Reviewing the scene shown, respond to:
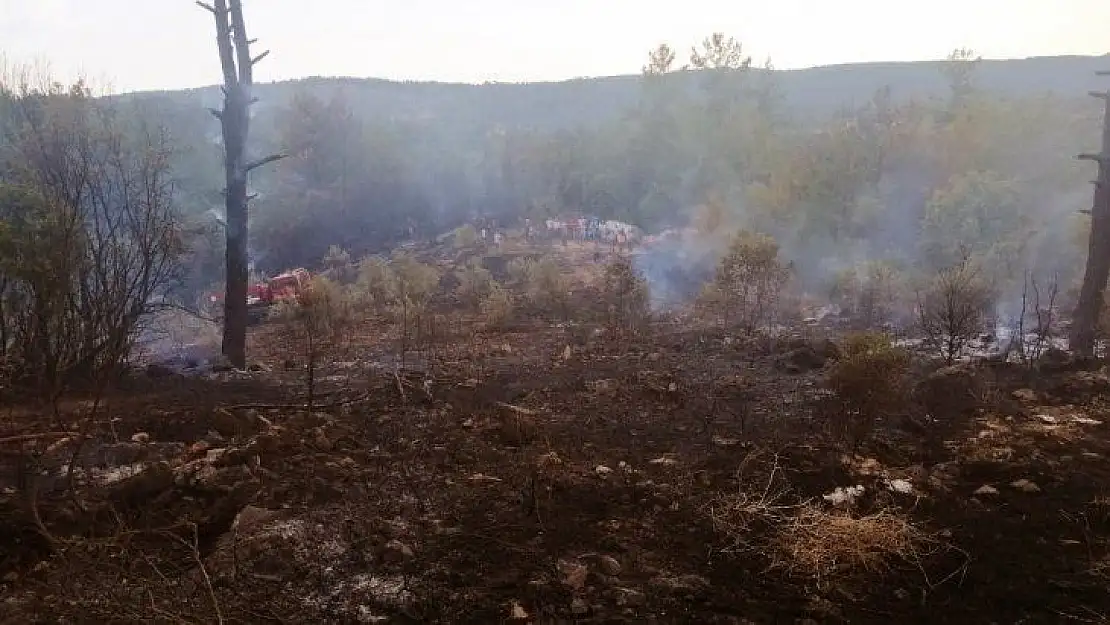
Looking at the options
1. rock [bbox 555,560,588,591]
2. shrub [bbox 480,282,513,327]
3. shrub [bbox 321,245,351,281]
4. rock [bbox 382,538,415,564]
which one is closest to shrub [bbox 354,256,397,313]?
shrub [bbox 480,282,513,327]

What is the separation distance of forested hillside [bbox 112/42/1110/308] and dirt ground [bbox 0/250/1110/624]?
12.3 m

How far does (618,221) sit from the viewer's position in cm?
3111

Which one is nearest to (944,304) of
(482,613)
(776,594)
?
(776,594)

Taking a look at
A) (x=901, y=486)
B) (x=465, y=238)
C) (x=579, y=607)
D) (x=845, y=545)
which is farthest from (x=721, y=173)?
(x=579, y=607)

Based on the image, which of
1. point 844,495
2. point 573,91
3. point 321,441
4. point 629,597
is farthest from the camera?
point 573,91

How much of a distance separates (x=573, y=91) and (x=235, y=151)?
221 feet

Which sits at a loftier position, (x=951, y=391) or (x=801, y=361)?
(x=951, y=391)

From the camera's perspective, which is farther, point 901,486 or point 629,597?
point 901,486

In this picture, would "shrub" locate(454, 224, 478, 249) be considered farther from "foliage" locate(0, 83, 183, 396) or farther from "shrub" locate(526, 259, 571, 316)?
"foliage" locate(0, 83, 183, 396)

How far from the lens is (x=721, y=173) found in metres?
28.0

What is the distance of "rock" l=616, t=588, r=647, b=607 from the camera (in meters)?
3.72

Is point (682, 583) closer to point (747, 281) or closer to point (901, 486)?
point (901, 486)

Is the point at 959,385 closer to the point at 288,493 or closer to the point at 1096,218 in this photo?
the point at 1096,218

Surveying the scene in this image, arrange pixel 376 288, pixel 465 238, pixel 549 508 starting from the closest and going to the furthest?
pixel 549 508 < pixel 376 288 < pixel 465 238
